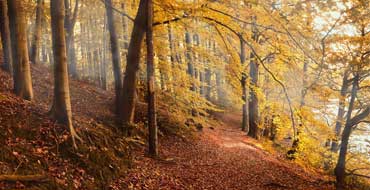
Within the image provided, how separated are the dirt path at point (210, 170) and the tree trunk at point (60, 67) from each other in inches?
86.4

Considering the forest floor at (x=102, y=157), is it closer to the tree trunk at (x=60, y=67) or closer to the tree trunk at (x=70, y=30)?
the tree trunk at (x=60, y=67)

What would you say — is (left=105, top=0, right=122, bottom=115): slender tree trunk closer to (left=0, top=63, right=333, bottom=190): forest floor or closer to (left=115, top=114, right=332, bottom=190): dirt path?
(left=0, top=63, right=333, bottom=190): forest floor

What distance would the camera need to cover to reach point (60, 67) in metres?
7.78

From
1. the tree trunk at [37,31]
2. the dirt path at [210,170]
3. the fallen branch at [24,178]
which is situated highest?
the tree trunk at [37,31]

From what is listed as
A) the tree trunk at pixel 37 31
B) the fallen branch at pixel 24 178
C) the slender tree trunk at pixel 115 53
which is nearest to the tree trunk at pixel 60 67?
the fallen branch at pixel 24 178

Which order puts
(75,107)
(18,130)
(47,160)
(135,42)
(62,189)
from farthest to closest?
1. (75,107)
2. (135,42)
3. (18,130)
4. (47,160)
5. (62,189)

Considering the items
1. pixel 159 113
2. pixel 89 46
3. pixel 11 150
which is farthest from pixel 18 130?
pixel 89 46

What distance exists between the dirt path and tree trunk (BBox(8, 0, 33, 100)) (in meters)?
4.07

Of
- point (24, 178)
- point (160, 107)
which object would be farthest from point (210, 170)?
point (24, 178)

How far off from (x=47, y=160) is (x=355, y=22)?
36.8 feet

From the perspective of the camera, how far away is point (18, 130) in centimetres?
718

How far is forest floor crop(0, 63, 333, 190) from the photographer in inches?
259

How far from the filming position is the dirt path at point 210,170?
8.91 metres

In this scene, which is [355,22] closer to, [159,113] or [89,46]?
[159,113]
